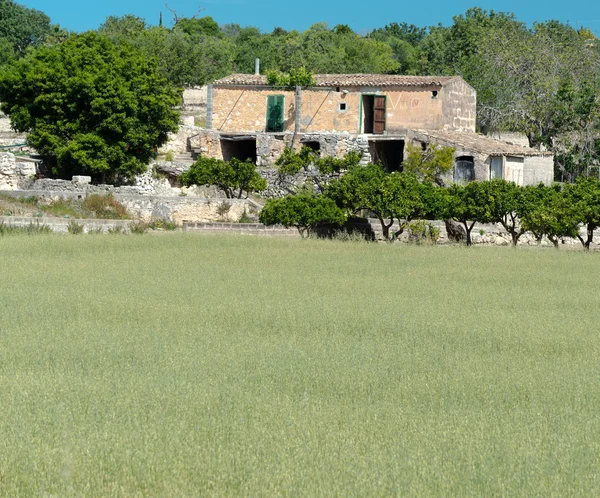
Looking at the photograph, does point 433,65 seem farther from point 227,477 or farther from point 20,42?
point 227,477

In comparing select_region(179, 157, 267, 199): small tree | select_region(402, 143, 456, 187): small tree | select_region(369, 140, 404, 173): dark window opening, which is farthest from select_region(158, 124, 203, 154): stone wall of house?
select_region(402, 143, 456, 187): small tree

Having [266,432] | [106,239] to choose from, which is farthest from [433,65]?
[266,432]

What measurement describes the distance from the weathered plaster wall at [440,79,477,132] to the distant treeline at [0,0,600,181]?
4.31 meters

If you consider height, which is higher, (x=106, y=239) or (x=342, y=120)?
(x=342, y=120)

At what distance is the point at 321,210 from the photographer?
28.8 meters

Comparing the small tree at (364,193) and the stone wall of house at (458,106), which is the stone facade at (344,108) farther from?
the small tree at (364,193)

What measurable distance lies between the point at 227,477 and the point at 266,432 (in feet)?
3.31

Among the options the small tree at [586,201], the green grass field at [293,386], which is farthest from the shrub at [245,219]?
the green grass field at [293,386]

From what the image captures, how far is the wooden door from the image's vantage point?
40.5 m

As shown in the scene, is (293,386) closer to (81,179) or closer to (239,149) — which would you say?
(81,179)

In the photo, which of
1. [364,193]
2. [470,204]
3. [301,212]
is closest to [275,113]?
[364,193]

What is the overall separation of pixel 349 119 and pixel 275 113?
300 centimetres

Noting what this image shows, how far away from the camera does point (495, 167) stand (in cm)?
3750

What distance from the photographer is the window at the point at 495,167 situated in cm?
3734
